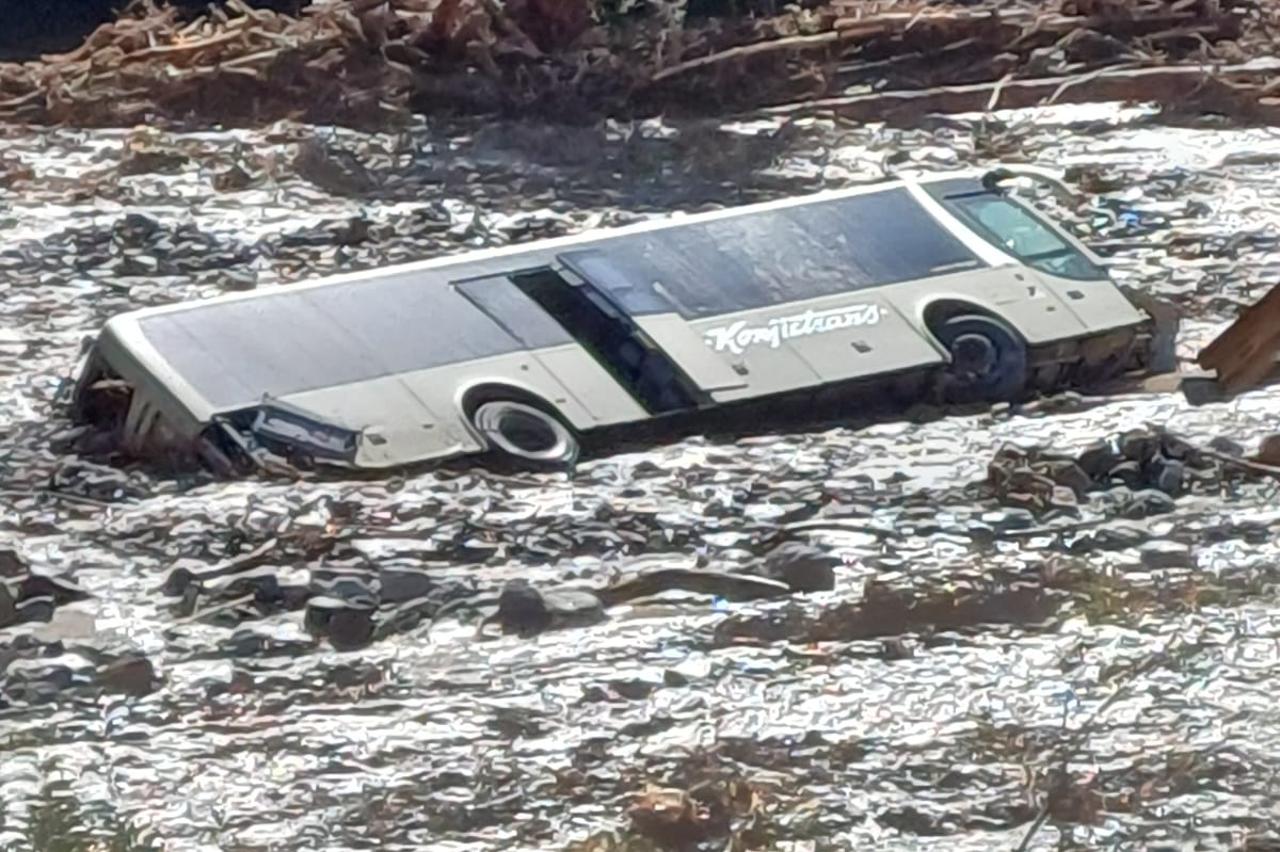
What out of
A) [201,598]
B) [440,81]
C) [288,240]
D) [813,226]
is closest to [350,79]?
[440,81]

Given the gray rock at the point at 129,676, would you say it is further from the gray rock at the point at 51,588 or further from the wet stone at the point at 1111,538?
the wet stone at the point at 1111,538

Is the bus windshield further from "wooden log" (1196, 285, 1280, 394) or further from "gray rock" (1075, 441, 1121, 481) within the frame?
"wooden log" (1196, 285, 1280, 394)

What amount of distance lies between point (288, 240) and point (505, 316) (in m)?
1.16

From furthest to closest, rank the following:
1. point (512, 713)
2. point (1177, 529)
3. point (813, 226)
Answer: point (813, 226)
point (1177, 529)
point (512, 713)

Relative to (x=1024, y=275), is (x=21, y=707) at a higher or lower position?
lower

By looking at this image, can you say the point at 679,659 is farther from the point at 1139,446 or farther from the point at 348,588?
the point at 1139,446

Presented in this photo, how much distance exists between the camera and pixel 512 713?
3.19 metres

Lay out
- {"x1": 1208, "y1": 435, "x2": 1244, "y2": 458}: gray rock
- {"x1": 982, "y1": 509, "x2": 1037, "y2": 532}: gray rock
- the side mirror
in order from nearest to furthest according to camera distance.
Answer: {"x1": 982, "y1": 509, "x2": 1037, "y2": 532}: gray rock → {"x1": 1208, "y1": 435, "x2": 1244, "y2": 458}: gray rock → the side mirror

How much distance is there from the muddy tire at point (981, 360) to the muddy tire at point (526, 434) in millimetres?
689

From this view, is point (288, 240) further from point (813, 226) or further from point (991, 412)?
point (991, 412)

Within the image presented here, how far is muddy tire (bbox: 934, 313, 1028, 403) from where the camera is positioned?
13.9 feet

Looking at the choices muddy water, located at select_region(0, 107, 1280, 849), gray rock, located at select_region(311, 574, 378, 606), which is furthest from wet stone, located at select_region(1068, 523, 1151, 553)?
gray rock, located at select_region(311, 574, 378, 606)

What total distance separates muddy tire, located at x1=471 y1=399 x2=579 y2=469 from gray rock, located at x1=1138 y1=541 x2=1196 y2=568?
0.91 metres

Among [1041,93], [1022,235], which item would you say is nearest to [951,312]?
[1022,235]
